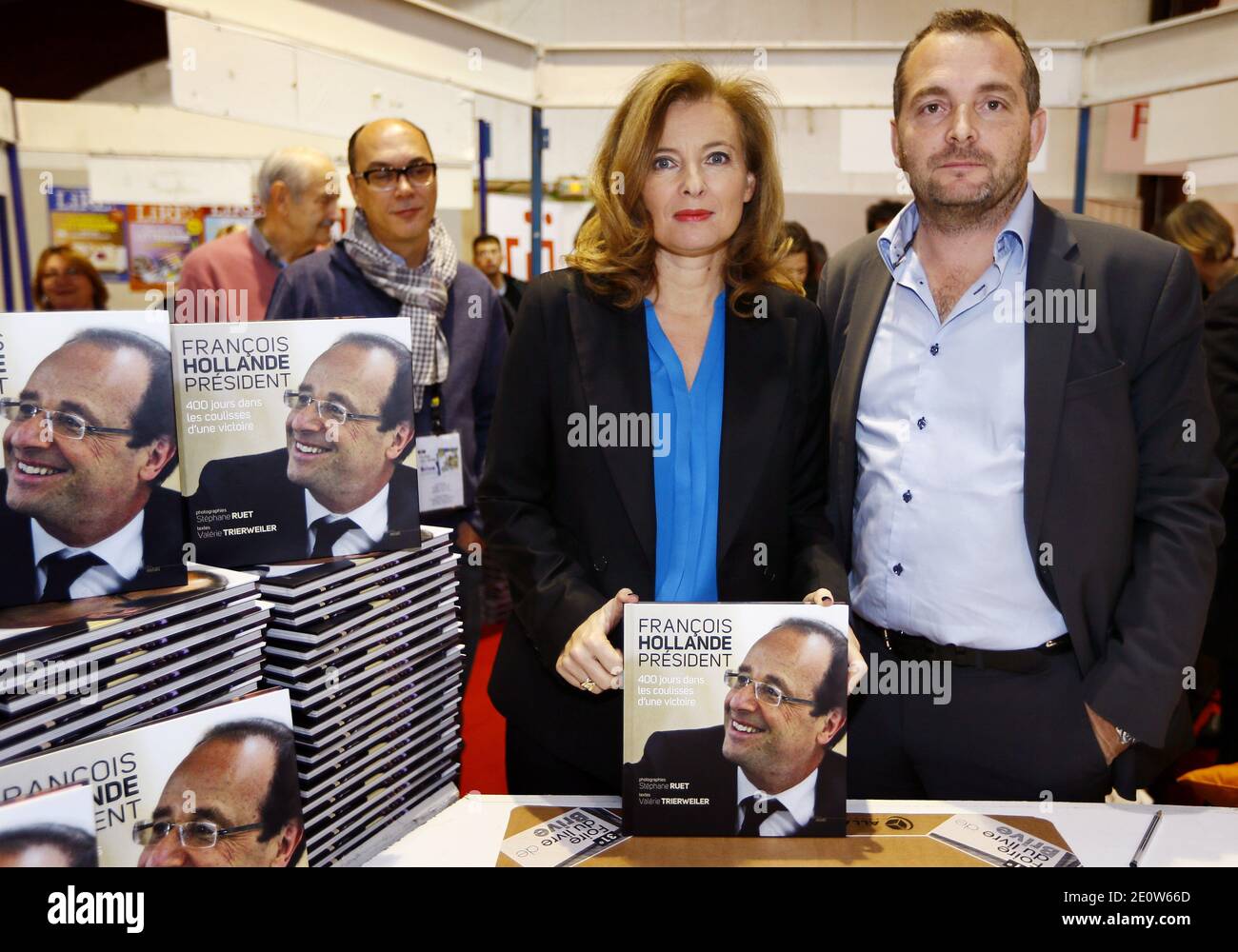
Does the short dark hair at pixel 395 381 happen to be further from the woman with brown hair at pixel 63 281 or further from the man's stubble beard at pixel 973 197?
the woman with brown hair at pixel 63 281

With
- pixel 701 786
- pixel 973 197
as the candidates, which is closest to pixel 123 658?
pixel 701 786

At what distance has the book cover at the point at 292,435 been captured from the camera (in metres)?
1.36

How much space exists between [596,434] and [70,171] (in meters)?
6.24

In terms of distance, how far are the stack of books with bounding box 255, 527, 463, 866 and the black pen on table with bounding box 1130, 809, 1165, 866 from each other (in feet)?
3.41

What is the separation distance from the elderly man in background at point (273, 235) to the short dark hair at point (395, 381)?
7.28ft

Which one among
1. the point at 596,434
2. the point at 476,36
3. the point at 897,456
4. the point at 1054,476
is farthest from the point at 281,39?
the point at 1054,476

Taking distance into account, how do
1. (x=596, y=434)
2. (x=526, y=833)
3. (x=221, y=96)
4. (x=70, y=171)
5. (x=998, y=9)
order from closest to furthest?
1. (x=526, y=833)
2. (x=596, y=434)
3. (x=221, y=96)
4. (x=70, y=171)
5. (x=998, y=9)

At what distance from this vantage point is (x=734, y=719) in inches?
52.1

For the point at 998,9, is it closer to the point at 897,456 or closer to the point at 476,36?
the point at 476,36

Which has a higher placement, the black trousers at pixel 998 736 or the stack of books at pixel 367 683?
the stack of books at pixel 367 683

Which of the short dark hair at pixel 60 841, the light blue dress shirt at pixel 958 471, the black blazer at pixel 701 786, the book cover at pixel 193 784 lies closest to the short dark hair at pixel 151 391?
the book cover at pixel 193 784

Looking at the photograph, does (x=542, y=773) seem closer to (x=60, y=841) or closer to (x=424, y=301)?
(x=60, y=841)

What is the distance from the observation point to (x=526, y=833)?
145 cm

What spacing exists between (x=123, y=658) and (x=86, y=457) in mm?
259
